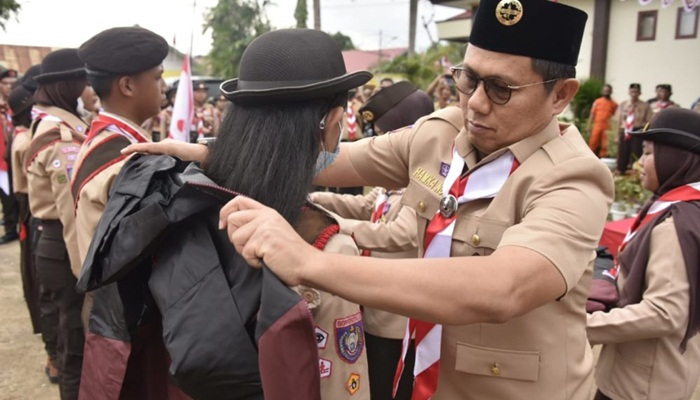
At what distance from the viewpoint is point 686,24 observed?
13.2 metres

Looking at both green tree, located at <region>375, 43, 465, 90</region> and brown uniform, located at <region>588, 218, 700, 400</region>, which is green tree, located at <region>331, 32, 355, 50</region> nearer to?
green tree, located at <region>375, 43, 465, 90</region>

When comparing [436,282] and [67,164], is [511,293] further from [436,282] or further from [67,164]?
[67,164]

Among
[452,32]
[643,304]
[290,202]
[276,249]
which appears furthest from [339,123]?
[452,32]

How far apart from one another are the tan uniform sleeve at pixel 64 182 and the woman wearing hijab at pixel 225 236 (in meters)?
1.88

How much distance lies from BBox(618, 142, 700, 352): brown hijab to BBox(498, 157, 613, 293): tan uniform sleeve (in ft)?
3.80

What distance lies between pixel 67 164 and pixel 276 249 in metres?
2.91

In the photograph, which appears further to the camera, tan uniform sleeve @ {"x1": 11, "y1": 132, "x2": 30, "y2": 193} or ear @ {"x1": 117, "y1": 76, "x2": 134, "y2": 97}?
tan uniform sleeve @ {"x1": 11, "y1": 132, "x2": 30, "y2": 193}

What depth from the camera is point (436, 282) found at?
1.14m

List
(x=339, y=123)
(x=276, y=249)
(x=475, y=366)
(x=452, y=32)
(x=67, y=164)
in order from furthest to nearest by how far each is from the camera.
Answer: (x=452, y=32) < (x=67, y=164) < (x=475, y=366) < (x=339, y=123) < (x=276, y=249)

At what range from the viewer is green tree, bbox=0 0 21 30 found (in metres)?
14.3

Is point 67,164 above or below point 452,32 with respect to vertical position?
below

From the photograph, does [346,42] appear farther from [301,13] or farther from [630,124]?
[630,124]

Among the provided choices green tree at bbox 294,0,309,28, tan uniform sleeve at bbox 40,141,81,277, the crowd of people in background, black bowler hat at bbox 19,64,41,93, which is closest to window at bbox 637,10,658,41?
the crowd of people in background

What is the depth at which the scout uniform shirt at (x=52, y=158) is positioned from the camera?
3.41 meters
